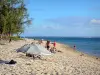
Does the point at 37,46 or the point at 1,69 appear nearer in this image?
the point at 1,69

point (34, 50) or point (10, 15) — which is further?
point (10, 15)

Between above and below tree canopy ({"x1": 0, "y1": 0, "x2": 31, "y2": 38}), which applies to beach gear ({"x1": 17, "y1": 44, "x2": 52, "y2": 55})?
below

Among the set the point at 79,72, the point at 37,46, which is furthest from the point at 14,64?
the point at 79,72

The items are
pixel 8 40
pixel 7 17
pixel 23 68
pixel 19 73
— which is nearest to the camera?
pixel 19 73

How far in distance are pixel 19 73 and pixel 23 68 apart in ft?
6.48

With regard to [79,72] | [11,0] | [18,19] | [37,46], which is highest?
[11,0]

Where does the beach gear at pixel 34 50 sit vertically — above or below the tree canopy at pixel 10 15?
below

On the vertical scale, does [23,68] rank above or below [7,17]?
below

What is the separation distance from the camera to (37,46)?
23.8 metres

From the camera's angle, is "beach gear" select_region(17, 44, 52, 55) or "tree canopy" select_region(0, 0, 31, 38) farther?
"tree canopy" select_region(0, 0, 31, 38)

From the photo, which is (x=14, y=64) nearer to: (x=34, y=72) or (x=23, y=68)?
(x=23, y=68)

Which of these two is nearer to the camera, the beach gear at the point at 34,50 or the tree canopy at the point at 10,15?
the beach gear at the point at 34,50

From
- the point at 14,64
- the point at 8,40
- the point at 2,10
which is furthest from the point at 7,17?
the point at 14,64

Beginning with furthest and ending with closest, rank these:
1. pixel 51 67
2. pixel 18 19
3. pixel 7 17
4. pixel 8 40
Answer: pixel 8 40 → pixel 18 19 → pixel 7 17 → pixel 51 67
